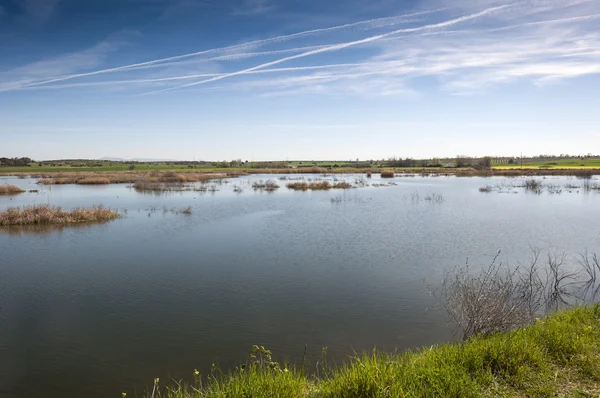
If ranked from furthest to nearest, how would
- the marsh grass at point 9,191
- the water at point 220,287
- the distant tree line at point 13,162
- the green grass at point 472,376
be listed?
the distant tree line at point 13,162, the marsh grass at point 9,191, the water at point 220,287, the green grass at point 472,376

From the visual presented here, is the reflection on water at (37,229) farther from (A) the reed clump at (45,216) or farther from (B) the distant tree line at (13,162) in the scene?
(B) the distant tree line at (13,162)

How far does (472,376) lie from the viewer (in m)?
5.73

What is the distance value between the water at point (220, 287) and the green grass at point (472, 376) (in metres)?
2.57

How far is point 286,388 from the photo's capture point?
545 centimetres

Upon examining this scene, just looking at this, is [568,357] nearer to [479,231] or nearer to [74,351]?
[74,351]

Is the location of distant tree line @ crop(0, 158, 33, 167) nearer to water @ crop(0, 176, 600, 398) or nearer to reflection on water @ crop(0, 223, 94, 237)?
reflection on water @ crop(0, 223, 94, 237)

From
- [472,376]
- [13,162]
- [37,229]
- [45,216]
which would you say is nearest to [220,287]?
[472,376]

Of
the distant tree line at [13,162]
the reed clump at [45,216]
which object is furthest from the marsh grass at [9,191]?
the distant tree line at [13,162]

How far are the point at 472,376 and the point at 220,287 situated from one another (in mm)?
8850

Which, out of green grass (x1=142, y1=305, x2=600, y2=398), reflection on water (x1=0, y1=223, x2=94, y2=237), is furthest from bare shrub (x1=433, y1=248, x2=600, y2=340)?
reflection on water (x1=0, y1=223, x2=94, y2=237)

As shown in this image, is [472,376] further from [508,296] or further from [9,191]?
[9,191]

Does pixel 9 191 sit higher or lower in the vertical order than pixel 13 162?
lower

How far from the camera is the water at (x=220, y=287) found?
8.40 metres

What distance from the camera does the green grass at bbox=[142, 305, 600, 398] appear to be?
17.1 ft
